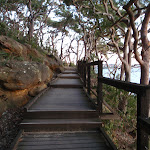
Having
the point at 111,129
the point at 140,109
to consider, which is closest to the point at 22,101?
the point at 111,129

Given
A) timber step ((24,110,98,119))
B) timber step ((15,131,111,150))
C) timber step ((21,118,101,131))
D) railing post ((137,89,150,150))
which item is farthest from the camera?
timber step ((24,110,98,119))

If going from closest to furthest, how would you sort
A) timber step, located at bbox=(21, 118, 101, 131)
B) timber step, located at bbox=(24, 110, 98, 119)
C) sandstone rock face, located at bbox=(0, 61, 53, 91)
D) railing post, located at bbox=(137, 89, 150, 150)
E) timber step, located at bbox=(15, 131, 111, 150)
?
railing post, located at bbox=(137, 89, 150, 150) → timber step, located at bbox=(15, 131, 111, 150) → timber step, located at bbox=(21, 118, 101, 131) → timber step, located at bbox=(24, 110, 98, 119) → sandstone rock face, located at bbox=(0, 61, 53, 91)

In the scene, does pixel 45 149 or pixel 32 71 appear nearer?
pixel 45 149

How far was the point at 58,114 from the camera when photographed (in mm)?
2861

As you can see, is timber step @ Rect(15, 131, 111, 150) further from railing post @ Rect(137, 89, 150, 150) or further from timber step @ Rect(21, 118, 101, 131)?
railing post @ Rect(137, 89, 150, 150)

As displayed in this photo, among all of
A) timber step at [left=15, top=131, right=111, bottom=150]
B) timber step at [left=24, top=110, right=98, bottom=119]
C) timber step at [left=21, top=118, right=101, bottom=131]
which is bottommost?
timber step at [left=15, top=131, right=111, bottom=150]

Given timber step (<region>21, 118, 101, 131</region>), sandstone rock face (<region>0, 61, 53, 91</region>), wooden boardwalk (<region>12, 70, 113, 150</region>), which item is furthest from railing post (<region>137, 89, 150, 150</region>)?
sandstone rock face (<region>0, 61, 53, 91</region>)

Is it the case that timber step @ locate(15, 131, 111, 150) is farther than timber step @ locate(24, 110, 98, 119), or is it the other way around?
timber step @ locate(24, 110, 98, 119)

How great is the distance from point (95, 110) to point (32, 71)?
2.51m

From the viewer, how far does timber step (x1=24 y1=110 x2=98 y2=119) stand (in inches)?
111

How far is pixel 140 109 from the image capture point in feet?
4.58

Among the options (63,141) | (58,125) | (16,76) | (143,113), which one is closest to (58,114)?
(58,125)

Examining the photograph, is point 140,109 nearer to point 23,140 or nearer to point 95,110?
point 95,110

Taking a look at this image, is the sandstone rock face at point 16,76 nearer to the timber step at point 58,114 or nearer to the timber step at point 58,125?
the timber step at point 58,114
